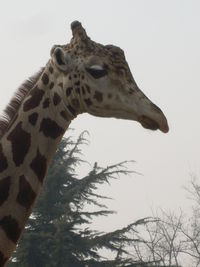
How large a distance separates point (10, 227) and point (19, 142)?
74 centimetres

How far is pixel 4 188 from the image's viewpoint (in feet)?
12.8

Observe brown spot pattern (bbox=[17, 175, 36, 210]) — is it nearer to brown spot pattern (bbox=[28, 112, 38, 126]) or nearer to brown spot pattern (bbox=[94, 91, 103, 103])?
brown spot pattern (bbox=[28, 112, 38, 126])

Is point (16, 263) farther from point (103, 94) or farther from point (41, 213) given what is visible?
point (103, 94)

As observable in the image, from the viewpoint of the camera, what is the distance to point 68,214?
2145 centimetres

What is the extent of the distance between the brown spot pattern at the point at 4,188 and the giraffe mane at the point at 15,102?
0.49 metres

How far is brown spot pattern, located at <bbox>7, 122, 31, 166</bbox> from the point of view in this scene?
13.3 feet

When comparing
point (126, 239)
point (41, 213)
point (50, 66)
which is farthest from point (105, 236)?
point (50, 66)

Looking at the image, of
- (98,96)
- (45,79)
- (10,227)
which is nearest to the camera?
(10,227)

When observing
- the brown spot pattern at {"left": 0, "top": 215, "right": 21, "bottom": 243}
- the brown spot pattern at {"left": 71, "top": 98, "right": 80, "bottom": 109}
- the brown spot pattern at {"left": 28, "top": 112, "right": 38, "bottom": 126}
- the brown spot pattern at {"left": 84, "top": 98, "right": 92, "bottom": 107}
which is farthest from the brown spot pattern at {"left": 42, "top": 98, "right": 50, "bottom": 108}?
the brown spot pattern at {"left": 0, "top": 215, "right": 21, "bottom": 243}

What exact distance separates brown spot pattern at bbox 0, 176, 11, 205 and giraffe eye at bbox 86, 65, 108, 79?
116 centimetres

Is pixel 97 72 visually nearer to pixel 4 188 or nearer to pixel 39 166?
pixel 39 166

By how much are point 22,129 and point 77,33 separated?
1065mm

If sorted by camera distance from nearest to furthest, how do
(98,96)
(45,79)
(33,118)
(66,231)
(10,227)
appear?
(10,227), (98,96), (33,118), (45,79), (66,231)

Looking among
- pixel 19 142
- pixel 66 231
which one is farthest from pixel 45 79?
pixel 66 231
